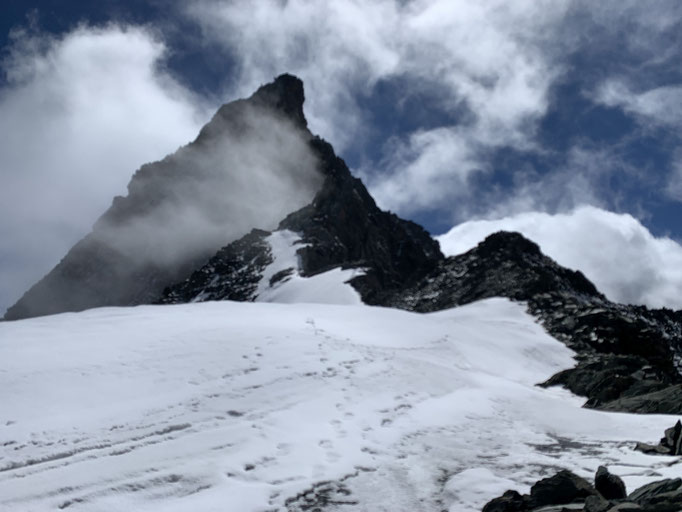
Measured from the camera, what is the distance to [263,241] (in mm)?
120438

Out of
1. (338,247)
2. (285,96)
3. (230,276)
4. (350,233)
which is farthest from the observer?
(285,96)

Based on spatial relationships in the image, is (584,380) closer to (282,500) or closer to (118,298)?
(282,500)

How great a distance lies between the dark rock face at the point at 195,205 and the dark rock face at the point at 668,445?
487ft

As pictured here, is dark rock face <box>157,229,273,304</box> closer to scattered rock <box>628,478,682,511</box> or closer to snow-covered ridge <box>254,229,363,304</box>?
snow-covered ridge <box>254,229,363,304</box>

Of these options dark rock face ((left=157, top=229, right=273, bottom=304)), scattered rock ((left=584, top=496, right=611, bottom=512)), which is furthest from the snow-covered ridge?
scattered rock ((left=584, top=496, right=611, bottom=512))

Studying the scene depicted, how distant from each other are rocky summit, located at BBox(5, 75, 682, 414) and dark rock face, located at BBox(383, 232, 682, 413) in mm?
367

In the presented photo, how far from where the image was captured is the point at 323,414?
41.6ft

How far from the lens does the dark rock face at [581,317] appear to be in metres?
20.2

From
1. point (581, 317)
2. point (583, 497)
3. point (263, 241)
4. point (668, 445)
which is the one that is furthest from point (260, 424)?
point (263, 241)

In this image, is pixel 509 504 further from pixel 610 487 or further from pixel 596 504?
pixel 610 487

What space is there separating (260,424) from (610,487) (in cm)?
689

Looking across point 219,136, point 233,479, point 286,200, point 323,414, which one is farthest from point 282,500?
point 219,136

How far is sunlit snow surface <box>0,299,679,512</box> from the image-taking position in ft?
27.9

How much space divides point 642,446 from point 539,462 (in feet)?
7.92
